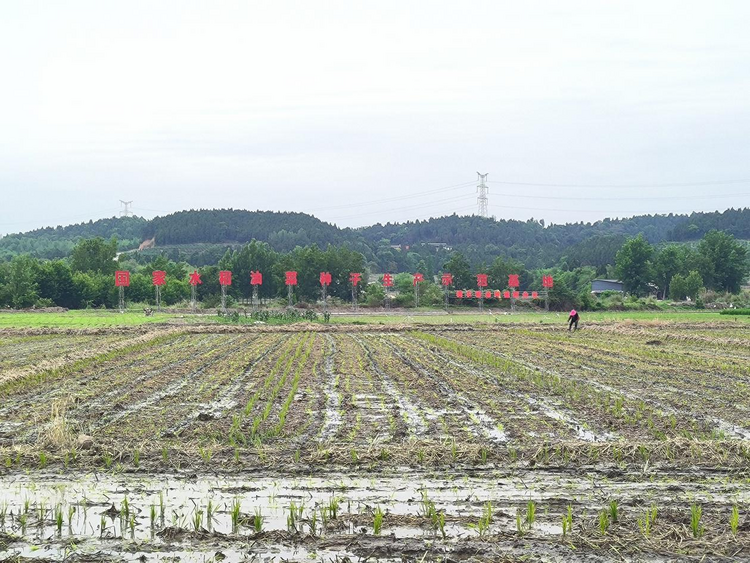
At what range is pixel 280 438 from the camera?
9.30 metres

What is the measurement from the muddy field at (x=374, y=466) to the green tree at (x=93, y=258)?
187 feet

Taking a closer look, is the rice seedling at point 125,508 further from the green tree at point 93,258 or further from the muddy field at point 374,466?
the green tree at point 93,258

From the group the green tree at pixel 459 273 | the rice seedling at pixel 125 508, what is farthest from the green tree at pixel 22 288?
the rice seedling at pixel 125 508

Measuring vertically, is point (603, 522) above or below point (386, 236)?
below

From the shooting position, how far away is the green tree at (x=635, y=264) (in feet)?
240

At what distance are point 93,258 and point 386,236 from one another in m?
117

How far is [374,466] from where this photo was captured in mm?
7844

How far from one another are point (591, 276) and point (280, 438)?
3220 inches

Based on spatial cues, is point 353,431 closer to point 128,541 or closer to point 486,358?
point 128,541

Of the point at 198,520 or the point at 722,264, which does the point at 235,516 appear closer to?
the point at 198,520

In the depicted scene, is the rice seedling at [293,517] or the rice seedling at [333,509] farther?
the rice seedling at [333,509]

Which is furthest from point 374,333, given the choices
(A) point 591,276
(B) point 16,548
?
(A) point 591,276

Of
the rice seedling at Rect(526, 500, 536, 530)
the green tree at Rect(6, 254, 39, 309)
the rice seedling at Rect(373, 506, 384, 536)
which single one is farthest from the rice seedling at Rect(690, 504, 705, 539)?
the green tree at Rect(6, 254, 39, 309)

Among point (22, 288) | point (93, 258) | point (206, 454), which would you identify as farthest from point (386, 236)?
point (206, 454)
